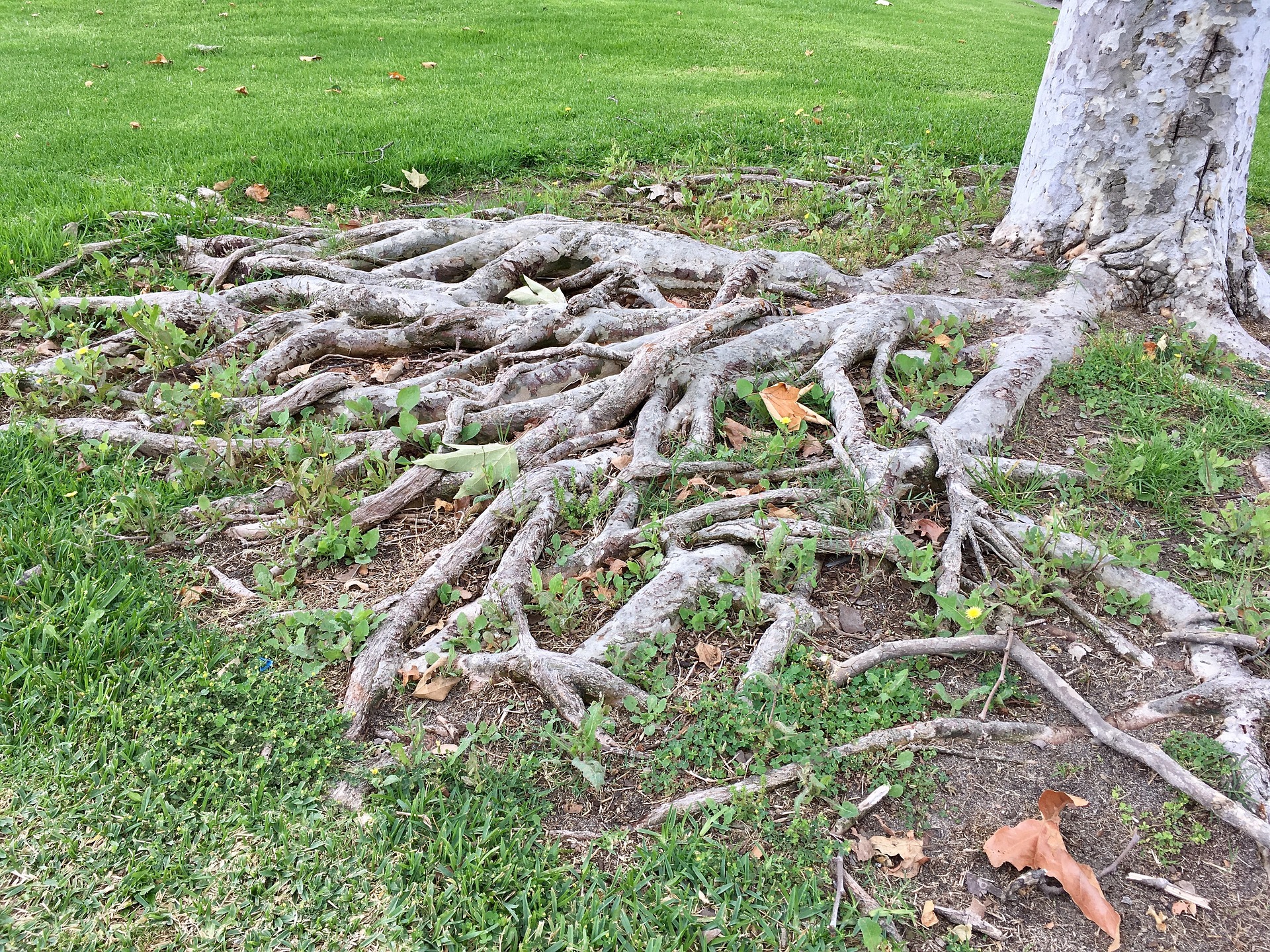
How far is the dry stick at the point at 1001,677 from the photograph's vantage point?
265 centimetres

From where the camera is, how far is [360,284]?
196 inches

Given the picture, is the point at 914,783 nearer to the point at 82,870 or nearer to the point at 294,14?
the point at 82,870

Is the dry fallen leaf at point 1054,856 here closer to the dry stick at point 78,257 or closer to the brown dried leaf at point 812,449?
the brown dried leaf at point 812,449

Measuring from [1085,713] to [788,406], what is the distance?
191 cm

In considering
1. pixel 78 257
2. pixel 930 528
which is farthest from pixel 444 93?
pixel 930 528

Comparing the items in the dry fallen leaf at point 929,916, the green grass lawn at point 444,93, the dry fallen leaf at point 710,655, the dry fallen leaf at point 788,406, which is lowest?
the dry fallen leaf at point 929,916

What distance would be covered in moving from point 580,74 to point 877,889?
32.8 ft

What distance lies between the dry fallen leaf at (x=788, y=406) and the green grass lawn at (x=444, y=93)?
425 cm

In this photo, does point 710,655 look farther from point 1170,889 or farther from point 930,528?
point 1170,889

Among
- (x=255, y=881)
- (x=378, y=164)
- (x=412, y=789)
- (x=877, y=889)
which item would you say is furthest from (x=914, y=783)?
(x=378, y=164)

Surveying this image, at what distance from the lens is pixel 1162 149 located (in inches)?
194

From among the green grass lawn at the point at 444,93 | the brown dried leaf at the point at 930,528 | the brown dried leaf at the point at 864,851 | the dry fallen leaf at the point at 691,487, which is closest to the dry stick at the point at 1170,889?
the brown dried leaf at the point at 864,851

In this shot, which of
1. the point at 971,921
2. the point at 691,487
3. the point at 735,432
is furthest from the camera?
the point at 735,432

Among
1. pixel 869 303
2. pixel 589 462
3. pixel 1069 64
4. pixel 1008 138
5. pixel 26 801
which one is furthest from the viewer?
pixel 1008 138
